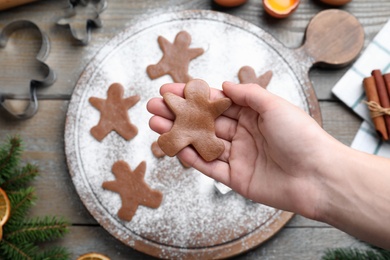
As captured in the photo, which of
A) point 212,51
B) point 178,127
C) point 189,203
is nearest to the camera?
point 178,127

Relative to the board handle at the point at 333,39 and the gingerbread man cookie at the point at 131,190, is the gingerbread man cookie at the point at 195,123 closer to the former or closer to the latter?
the gingerbread man cookie at the point at 131,190

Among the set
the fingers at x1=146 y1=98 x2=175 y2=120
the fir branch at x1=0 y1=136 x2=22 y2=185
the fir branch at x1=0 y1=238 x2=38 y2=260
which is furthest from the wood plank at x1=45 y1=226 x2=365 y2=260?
the fingers at x1=146 y1=98 x2=175 y2=120

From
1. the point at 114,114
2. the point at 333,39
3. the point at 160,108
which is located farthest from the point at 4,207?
the point at 333,39

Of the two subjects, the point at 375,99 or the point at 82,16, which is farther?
the point at 82,16

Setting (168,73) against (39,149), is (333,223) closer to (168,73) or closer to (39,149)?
(168,73)

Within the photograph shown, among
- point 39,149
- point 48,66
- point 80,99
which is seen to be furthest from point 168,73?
point 39,149

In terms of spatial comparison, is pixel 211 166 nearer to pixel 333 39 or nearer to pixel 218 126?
pixel 218 126
